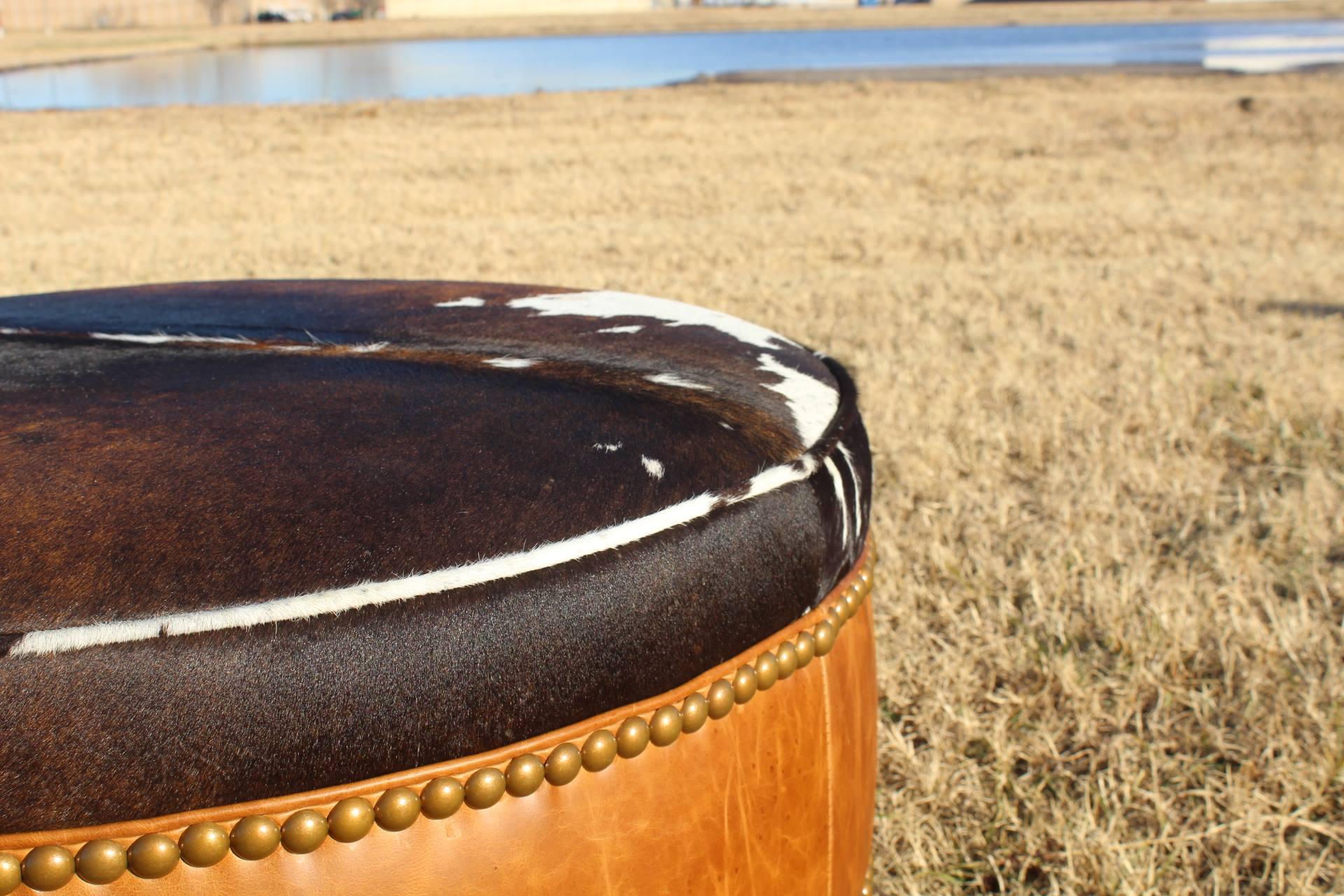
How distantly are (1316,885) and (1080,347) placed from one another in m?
1.96

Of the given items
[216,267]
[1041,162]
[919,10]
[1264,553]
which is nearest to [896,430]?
[1264,553]

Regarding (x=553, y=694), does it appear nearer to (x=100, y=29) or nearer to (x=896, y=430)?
(x=896, y=430)

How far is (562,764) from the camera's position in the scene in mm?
685

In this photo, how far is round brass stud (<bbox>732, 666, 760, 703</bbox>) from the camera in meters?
0.78

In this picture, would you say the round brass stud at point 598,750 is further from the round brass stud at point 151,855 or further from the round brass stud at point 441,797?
the round brass stud at point 151,855

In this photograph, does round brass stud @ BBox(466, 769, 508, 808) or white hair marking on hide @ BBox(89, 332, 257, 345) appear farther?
white hair marking on hide @ BBox(89, 332, 257, 345)

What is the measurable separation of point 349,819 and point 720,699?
0.84ft

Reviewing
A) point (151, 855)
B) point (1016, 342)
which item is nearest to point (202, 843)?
point (151, 855)

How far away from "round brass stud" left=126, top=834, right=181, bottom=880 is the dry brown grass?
87cm

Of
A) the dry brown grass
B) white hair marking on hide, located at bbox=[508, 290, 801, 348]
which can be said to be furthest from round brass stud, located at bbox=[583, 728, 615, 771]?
the dry brown grass

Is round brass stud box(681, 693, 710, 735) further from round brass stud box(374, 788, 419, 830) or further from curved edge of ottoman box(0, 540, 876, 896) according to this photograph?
round brass stud box(374, 788, 419, 830)

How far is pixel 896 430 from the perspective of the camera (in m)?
2.43

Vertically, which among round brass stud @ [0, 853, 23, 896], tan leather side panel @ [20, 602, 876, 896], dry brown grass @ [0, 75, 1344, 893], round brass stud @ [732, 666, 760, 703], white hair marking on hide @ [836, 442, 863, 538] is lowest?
dry brown grass @ [0, 75, 1344, 893]

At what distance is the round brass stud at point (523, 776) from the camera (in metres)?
0.67
